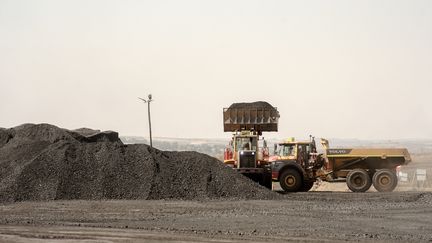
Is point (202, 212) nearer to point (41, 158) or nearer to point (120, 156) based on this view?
point (120, 156)

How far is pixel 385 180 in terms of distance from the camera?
26.7m

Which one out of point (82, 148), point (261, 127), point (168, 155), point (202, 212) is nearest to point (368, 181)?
point (261, 127)

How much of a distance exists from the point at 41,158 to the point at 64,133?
7.51 meters

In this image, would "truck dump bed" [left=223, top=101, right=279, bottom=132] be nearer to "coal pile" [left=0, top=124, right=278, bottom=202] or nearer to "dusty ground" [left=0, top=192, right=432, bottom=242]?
"coal pile" [left=0, top=124, right=278, bottom=202]

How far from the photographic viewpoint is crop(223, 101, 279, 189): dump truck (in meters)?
26.2

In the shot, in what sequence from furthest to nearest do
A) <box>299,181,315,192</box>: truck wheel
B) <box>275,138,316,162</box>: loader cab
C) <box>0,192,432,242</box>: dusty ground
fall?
1. <box>275,138,316,162</box>: loader cab
2. <box>299,181,315,192</box>: truck wheel
3. <box>0,192,432,242</box>: dusty ground

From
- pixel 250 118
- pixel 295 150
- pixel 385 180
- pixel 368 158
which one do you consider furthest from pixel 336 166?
pixel 250 118

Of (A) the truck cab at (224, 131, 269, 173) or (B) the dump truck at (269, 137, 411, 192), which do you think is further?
(B) the dump truck at (269, 137, 411, 192)

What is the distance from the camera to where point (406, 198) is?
22.6 m

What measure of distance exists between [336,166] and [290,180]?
241cm

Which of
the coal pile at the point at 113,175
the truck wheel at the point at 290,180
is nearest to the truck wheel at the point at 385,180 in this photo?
the truck wheel at the point at 290,180

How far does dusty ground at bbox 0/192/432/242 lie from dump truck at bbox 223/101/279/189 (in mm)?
3712

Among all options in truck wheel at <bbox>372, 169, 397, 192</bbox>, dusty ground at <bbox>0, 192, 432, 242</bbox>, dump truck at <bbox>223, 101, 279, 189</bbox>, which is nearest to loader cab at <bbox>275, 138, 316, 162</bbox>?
dump truck at <bbox>223, 101, 279, 189</bbox>

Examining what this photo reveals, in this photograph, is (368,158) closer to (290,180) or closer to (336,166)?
A: (336,166)
